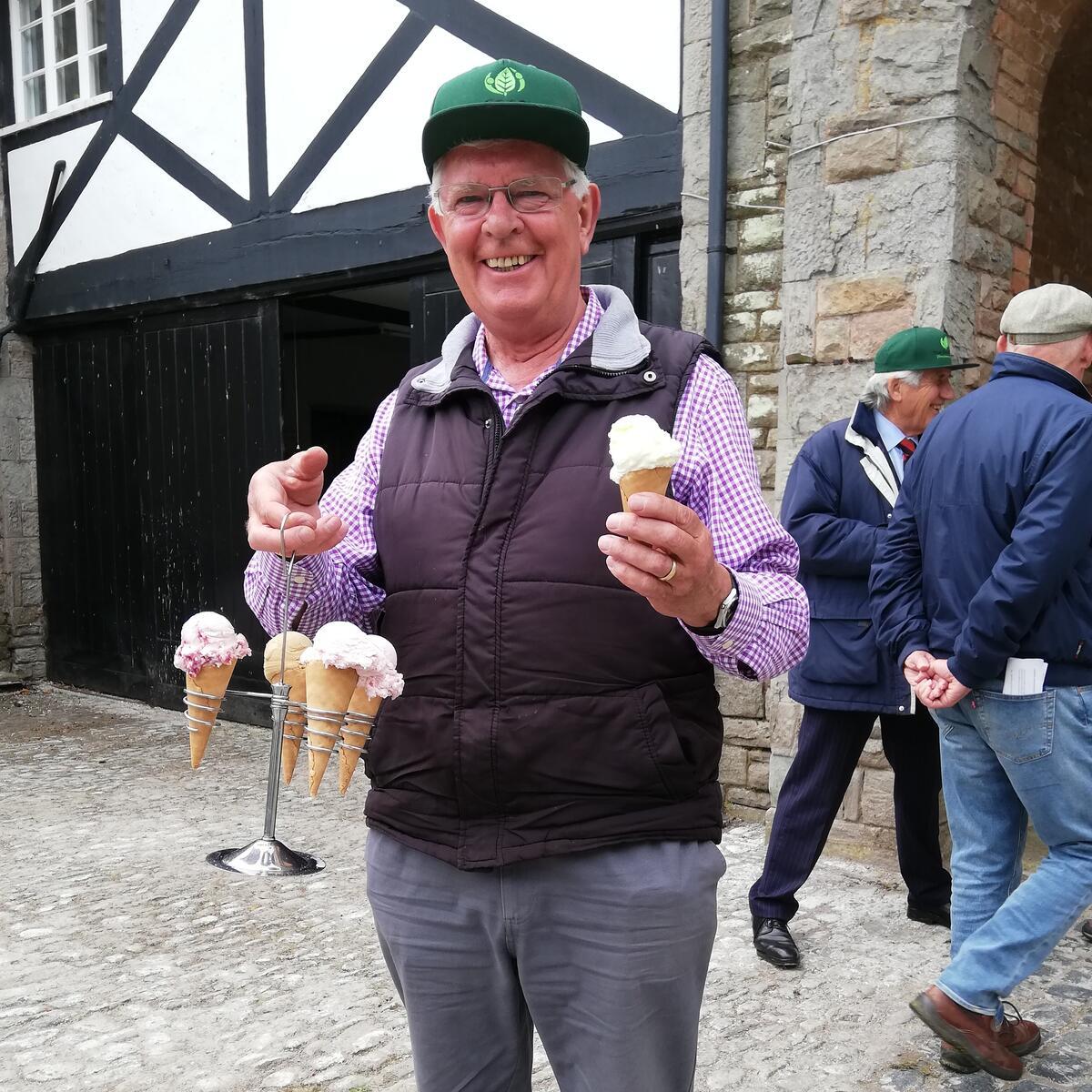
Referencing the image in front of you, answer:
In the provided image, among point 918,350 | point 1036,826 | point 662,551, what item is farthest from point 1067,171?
point 662,551

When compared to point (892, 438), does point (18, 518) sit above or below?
below

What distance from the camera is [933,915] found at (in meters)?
3.71

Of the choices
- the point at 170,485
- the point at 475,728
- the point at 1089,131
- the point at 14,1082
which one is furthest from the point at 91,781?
the point at 1089,131

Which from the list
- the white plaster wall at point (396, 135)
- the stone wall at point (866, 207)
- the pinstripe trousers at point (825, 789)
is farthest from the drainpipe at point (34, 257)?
the pinstripe trousers at point (825, 789)

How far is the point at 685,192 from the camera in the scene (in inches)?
187

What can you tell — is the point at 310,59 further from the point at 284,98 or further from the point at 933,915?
the point at 933,915

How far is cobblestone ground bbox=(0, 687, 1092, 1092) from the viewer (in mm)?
2797

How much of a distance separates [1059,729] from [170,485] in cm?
661

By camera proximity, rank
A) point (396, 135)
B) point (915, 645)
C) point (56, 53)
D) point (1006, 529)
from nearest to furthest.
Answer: point (1006, 529) → point (915, 645) → point (396, 135) → point (56, 53)

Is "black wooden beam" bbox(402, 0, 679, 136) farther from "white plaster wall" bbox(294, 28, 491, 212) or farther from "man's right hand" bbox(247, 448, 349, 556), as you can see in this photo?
"man's right hand" bbox(247, 448, 349, 556)

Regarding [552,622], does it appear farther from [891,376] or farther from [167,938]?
[167,938]

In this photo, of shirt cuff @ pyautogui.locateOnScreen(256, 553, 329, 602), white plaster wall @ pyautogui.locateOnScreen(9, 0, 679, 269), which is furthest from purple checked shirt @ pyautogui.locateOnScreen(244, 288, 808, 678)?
white plaster wall @ pyautogui.locateOnScreen(9, 0, 679, 269)

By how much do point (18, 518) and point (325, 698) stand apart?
27.5ft

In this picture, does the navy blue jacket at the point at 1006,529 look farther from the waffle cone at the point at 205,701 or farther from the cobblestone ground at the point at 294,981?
the waffle cone at the point at 205,701
